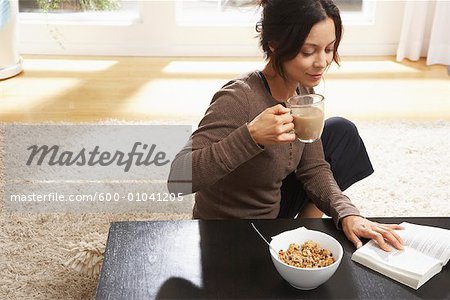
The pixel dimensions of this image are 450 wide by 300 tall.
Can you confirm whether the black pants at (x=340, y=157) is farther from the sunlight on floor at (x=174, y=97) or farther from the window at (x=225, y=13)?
the window at (x=225, y=13)

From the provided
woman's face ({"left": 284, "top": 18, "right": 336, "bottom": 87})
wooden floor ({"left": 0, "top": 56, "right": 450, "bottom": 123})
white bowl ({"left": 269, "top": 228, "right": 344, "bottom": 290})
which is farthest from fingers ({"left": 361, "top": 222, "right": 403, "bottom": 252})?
wooden floor ({"left": 0, "top": 56, "right": 450, "bottom": 123})

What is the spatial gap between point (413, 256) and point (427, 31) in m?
3.15

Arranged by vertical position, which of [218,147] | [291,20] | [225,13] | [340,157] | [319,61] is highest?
[291,20]

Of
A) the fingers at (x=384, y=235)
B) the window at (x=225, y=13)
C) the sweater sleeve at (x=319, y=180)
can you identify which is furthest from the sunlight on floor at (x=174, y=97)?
the fingers at (x=384, y=235)

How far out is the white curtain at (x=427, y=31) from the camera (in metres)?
4.18

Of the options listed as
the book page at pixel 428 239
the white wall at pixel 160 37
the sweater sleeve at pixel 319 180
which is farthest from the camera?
the white wall at pixel 160 37

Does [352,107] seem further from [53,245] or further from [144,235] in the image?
[144,235]

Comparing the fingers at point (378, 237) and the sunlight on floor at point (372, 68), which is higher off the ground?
the fingers at point (378, 237)

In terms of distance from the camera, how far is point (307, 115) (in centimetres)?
156

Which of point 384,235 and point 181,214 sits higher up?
point 384,235

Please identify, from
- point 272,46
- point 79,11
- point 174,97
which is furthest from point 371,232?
point 79,11

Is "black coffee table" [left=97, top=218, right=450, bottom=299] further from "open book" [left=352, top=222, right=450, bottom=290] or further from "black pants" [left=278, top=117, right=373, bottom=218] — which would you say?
"black pants" [left=278, top=117, right=373, bottom=218]

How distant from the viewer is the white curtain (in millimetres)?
4180

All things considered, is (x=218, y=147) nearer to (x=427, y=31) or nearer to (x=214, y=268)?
(x=214, y=268)
